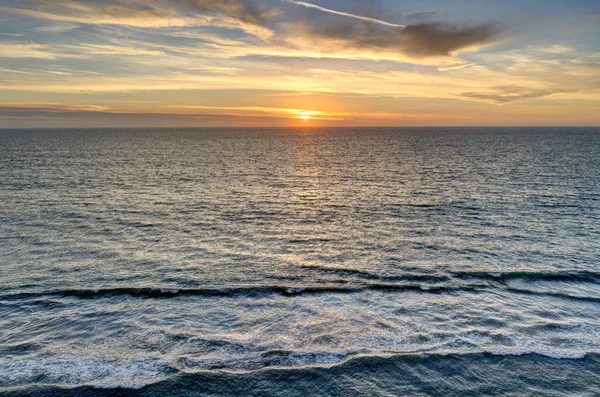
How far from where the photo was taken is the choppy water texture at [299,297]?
1612 centimetres

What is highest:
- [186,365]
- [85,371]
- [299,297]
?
[299,297]

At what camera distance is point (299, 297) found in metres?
23.6

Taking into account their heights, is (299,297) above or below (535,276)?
below

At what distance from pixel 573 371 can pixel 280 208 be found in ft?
112

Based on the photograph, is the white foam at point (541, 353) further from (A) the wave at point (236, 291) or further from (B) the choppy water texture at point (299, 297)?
(A) the wave at point (236, 291)

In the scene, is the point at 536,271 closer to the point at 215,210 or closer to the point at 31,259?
the point at 215,210

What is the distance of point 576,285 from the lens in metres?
25.1

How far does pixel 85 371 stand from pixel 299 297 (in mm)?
11380

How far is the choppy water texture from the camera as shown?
16125 mm

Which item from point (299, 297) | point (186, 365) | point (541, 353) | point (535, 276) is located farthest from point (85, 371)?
point (535, 276)

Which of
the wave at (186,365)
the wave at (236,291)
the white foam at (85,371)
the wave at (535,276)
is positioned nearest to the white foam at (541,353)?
the wave at (186,365)

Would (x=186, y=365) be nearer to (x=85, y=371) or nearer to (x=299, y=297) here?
(x=85, y=371)

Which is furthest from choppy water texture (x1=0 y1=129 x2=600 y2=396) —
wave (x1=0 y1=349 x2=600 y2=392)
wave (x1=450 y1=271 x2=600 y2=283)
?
wave (x1=450 y1=271 x2=600 y2=283)

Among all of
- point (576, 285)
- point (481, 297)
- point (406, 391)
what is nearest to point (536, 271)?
point (576, 285)
